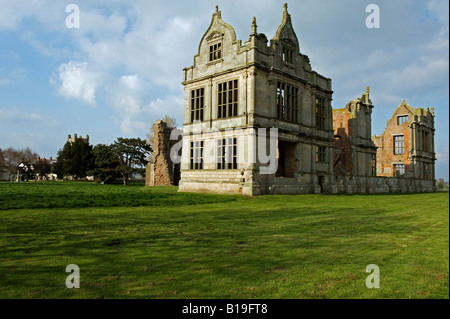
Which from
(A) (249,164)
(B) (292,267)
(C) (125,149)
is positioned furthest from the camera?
(C) (125,149)

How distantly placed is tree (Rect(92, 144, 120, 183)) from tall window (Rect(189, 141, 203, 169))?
21.8 m

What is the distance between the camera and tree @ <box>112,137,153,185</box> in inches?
1790

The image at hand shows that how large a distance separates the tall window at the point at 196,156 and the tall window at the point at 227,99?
121 inches

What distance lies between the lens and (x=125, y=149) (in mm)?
45562

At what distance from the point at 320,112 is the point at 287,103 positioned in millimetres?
5850

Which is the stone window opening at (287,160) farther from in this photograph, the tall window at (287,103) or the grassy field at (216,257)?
the grassy field at (216,257)

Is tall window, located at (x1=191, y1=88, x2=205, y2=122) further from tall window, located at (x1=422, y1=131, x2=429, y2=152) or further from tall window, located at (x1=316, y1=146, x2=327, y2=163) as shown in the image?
tall window, located at (x1=422, y1=131, x2=429, y2=152)

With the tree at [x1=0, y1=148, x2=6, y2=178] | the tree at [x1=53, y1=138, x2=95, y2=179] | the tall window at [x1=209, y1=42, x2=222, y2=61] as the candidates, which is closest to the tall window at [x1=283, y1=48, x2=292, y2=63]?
the tall window at [x1=209, y1=42, x2=222, y2=61]

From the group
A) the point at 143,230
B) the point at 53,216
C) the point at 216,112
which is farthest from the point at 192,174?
the point at 143,230

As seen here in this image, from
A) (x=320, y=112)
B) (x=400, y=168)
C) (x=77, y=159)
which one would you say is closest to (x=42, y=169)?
(x=77, y=159)
